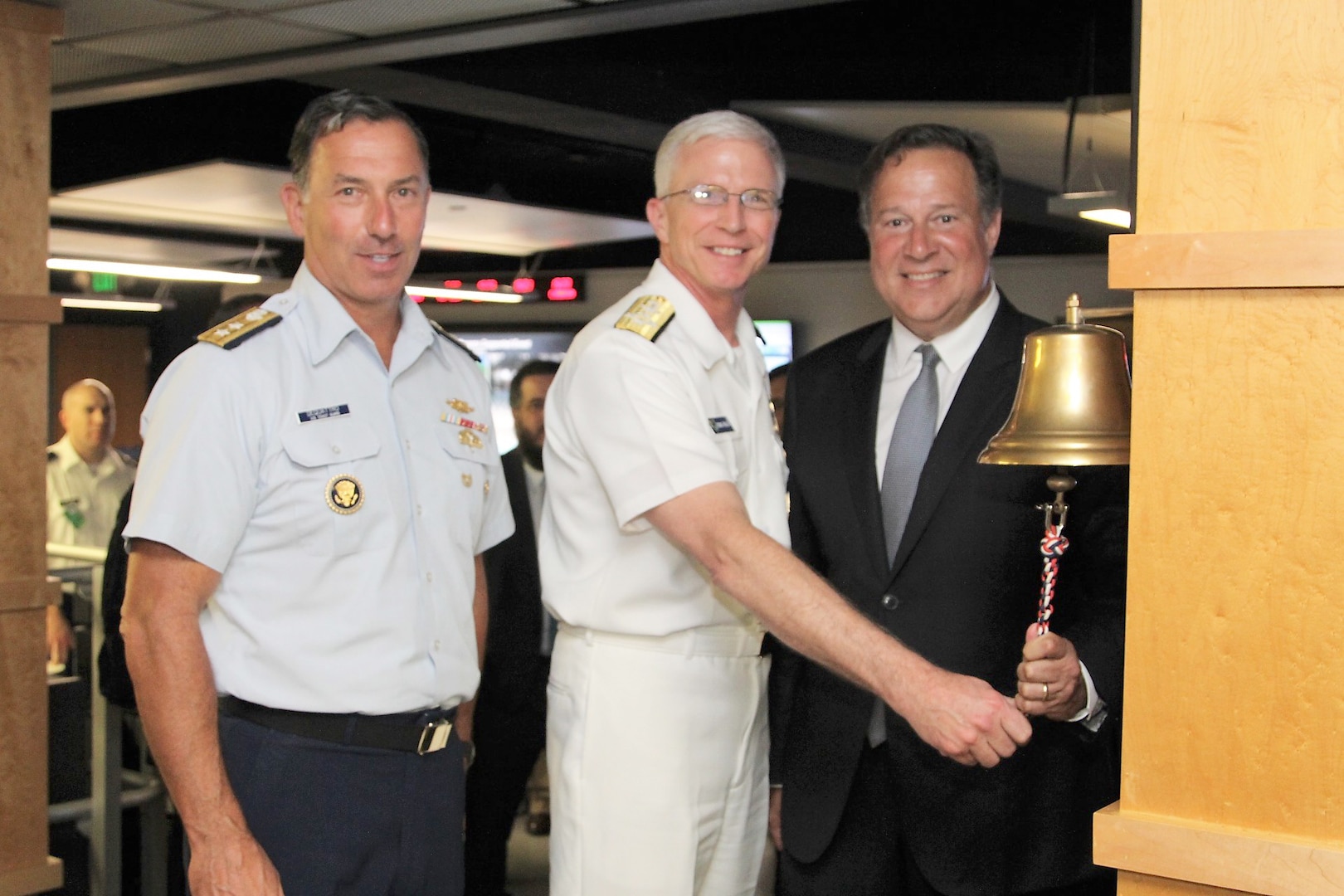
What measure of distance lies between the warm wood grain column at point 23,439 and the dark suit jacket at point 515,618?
138cm

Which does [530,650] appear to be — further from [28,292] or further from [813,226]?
[813,226]

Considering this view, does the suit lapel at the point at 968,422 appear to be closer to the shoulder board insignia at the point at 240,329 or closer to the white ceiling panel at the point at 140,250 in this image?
the shoulder board insignia at the point at 240,329

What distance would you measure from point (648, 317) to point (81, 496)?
5.48 metres

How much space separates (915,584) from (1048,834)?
1.48 feet

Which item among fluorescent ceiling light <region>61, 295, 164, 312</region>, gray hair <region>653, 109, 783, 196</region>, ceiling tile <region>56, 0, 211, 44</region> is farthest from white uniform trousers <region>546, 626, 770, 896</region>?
fluorescent ceiling light <region>61, 295, 164, 312</region>

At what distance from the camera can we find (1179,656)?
1385mm

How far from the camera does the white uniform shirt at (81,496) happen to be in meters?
6.79

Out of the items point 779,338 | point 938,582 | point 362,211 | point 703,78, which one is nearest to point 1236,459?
point 938,582

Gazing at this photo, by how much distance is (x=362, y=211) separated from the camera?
7.39ft

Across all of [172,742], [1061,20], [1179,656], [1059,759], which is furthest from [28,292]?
[1061,20]

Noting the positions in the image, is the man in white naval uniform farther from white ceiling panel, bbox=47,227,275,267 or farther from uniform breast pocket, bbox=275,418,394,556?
white ceiling panel, bbox=47,227,275,267

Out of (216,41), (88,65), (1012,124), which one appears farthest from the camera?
(1012,124)

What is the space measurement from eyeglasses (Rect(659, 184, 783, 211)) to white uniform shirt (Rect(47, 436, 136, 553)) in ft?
16.9

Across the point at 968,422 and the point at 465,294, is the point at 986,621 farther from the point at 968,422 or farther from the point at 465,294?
the point at 465,294
